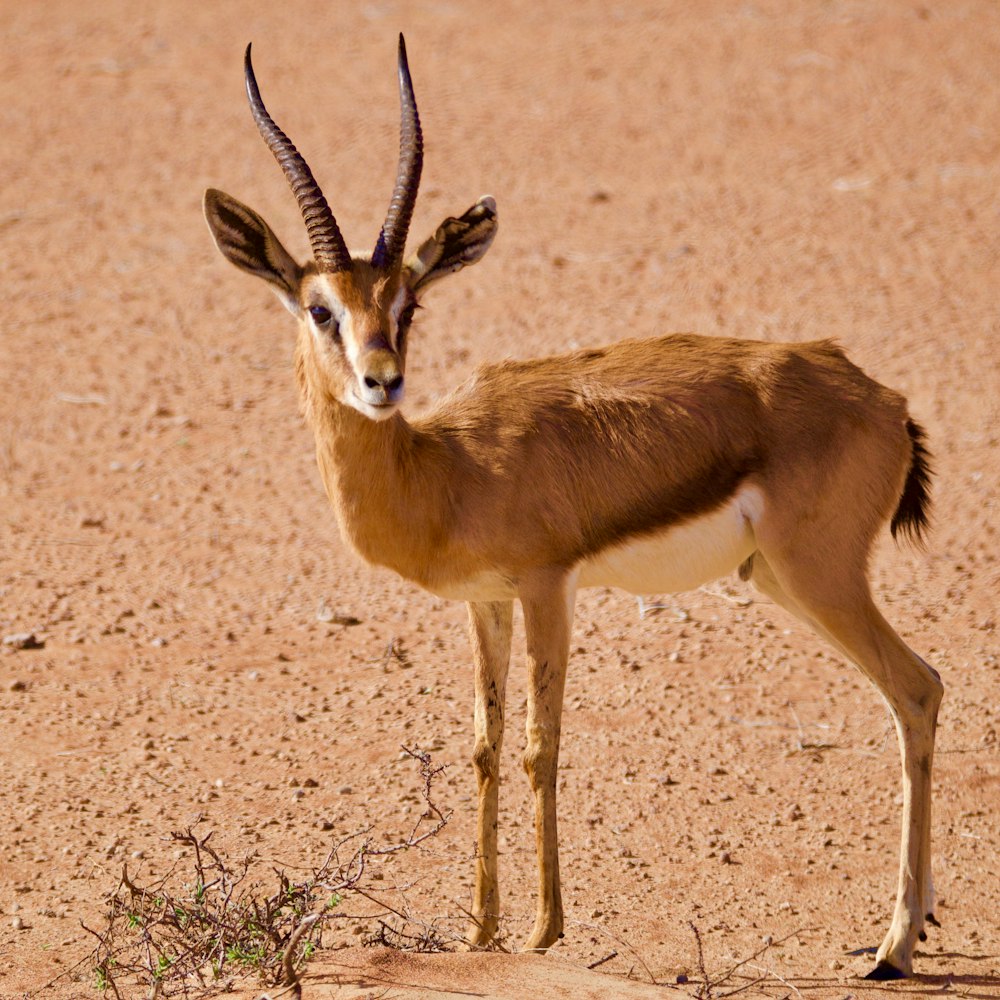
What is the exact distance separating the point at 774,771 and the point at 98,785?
3.68 metres

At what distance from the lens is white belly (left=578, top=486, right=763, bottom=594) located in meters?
7.15

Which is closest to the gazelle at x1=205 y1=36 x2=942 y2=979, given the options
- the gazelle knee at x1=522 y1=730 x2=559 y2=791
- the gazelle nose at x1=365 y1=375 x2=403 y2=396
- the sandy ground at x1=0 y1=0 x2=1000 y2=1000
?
the gazelle knee at x1=522 y1=730 x2=559 y2=791

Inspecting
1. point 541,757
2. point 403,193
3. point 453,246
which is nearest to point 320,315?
point 403,193

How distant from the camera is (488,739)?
281 inches

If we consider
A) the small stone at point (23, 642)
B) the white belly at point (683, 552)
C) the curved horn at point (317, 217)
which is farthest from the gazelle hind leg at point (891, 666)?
the small stone at point (23, 642)

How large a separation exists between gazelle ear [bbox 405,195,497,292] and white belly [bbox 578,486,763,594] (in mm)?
1538

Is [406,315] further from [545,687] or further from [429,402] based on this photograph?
[429,402]

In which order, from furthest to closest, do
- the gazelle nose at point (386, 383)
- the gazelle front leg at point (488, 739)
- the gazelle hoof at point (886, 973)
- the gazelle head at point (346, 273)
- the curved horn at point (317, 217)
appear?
the gazelle front leg at point (488, 739) < the gazelle hoof at point (886, 973) < the curved horn at point (317, 217) < the gazelle head at point (346, 273) < the gazelle nose at point (386, 383)

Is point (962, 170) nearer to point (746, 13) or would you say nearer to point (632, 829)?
point (746, 13)

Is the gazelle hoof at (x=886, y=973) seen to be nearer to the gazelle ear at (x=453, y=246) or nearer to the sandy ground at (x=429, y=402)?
the sandy ground at (x=429, y=402)

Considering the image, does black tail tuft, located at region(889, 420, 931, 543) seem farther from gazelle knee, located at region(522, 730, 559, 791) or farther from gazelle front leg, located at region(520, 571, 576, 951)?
gazelle knee, located at region(522, 730, 559, 791)

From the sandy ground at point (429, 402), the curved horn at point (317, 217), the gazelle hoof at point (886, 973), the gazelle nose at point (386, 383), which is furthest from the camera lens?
the sandy ground at point (429, 402)

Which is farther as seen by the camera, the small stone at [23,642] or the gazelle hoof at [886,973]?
the small stone at [23,642]

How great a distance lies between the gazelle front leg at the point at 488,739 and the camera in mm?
6906
